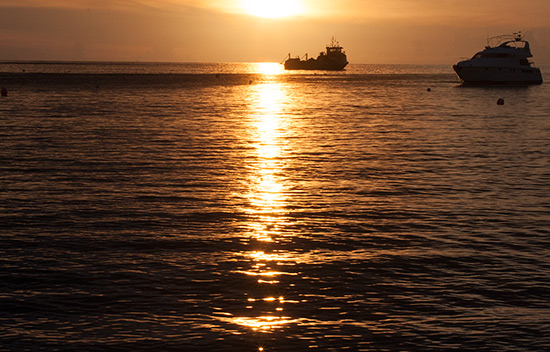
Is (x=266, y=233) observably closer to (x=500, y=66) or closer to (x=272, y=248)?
(x=272, y=248)

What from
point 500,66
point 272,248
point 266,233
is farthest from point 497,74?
point 272,248

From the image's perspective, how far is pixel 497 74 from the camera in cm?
10125

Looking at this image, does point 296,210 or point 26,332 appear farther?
point 296,210

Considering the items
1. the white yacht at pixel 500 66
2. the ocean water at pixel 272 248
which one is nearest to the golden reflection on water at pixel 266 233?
the ocean water at pixel 272 248

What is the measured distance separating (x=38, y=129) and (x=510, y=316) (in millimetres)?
35114

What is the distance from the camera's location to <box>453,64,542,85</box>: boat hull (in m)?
101

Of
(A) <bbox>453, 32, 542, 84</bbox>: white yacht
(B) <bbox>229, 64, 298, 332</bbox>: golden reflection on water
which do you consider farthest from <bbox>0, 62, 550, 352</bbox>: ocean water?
(A) <bbox>453, 32, 542, 84</bbox>: white yacht

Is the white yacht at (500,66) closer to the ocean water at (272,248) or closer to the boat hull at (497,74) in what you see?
the boat hull at (497,74)

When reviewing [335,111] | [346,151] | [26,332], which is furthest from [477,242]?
[335,111]

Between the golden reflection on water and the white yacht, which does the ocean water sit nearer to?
the golden reflection on water

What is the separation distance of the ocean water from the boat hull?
237 feet

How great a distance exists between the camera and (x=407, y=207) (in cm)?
1952

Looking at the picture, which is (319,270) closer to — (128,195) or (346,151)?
(128,195)

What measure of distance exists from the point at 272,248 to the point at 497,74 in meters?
94.5
